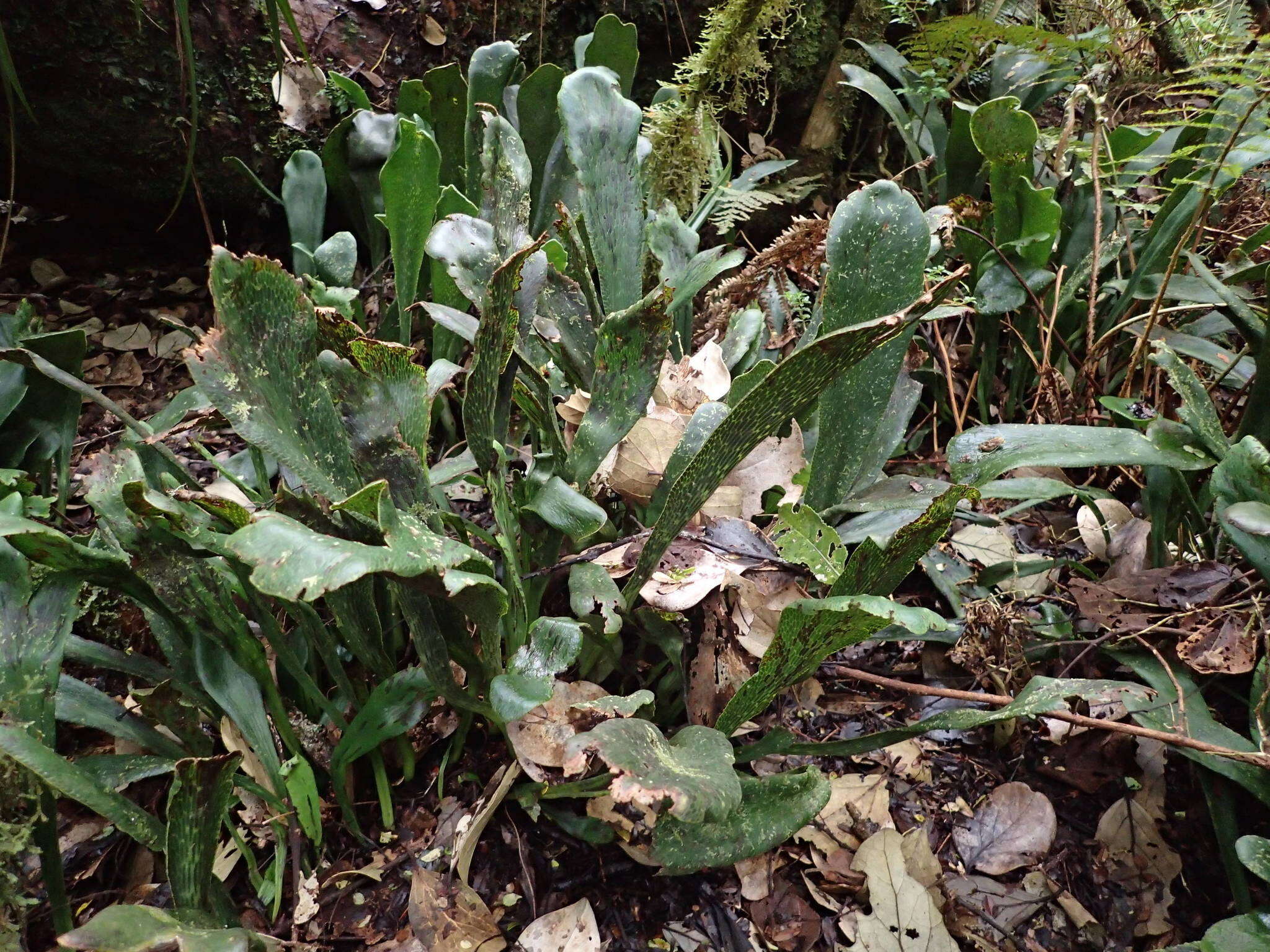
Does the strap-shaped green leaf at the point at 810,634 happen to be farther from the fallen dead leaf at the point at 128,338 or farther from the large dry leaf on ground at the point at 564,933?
the fallen dead leaf at the point at 128,338

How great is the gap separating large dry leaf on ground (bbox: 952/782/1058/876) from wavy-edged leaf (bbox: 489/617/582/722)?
592mm

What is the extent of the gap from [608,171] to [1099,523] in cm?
87

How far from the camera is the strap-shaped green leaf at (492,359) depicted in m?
0.67

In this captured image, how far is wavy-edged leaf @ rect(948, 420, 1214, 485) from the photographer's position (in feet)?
2.94

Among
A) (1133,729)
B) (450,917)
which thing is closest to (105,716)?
(450,917)

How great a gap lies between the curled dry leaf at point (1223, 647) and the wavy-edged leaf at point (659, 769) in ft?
2.00

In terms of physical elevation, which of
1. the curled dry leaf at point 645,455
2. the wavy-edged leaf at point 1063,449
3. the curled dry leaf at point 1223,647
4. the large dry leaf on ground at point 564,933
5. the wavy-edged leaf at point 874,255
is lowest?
the large dry leaf on ground at point 564,933

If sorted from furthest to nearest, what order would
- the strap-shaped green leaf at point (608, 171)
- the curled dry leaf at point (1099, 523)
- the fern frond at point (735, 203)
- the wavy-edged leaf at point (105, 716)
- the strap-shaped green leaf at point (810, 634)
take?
the fern frond at point (735, 203) < the curled dry leaf at point (1099, 523) < the strap-shaped green leaf at point (608, 171) < the wavy-edged leaf at point (105, 716) < the strap-shaped green leaf at point (810, 634)

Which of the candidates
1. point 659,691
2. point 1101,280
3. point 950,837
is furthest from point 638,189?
point 1101,280

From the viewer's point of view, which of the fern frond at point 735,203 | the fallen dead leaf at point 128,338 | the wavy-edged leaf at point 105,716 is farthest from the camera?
the fallen dead leaf at point 128,338

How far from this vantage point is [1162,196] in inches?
69.6

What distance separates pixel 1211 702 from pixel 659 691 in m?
0.74

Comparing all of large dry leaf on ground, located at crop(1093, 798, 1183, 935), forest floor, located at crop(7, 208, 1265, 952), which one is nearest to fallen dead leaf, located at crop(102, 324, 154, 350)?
forest floor, located at crop(7, 208, 1265, 952)

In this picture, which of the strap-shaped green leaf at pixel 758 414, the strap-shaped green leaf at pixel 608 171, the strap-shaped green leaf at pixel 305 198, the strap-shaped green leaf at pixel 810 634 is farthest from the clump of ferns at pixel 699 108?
the strap-shaped green leaf at pixel 810 634
